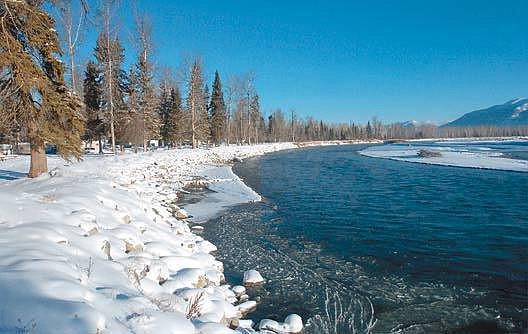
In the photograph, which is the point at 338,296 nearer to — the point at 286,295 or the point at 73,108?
the point at 286,295

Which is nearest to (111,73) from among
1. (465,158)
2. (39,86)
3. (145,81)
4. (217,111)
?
(145,81)

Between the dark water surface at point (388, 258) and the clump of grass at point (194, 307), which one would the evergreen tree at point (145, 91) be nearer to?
the dark water surface at point (388, 258)

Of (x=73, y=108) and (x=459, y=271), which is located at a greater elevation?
(x=73, y=108)

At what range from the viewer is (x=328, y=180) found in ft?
76.6

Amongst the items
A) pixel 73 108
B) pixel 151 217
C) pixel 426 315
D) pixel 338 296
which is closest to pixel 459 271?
pixel 426 315

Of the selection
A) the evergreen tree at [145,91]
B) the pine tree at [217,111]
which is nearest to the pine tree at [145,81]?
the evergreen tree at [145,91]

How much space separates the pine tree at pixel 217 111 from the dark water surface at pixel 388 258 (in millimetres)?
41032

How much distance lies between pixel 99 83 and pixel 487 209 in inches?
1361

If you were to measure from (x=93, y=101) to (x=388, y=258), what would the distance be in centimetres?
3539

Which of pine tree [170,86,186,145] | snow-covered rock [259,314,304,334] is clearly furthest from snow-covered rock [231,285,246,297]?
pine tree [170,86,186,145]

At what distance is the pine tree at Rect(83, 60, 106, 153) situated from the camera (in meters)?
35.1

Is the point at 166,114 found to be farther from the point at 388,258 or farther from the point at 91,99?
the point at 388,258

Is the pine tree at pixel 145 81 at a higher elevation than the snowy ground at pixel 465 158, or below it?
higher

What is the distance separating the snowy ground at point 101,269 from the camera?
3412 millimetres
